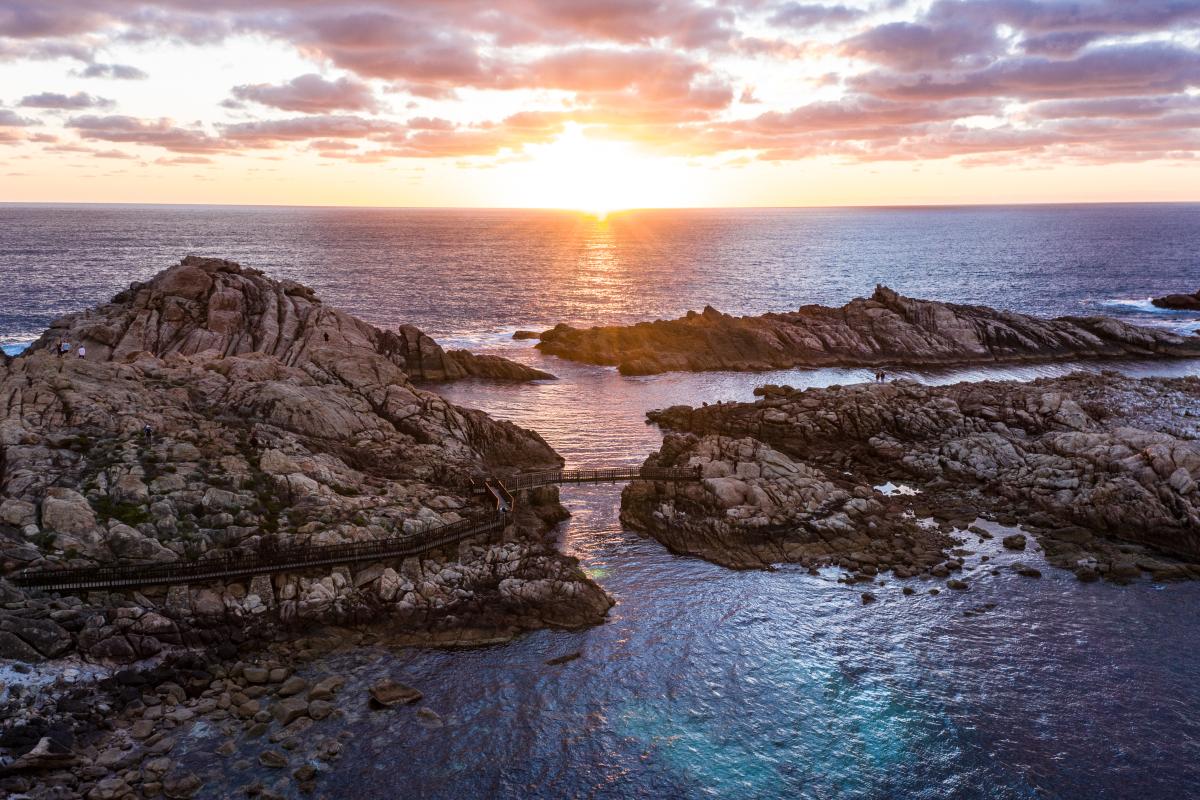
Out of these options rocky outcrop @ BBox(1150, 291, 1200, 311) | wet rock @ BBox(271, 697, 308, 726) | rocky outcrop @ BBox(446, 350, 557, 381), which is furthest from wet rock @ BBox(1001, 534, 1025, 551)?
rocky outcrop @ BBox(1150, 291, 1200, 311)

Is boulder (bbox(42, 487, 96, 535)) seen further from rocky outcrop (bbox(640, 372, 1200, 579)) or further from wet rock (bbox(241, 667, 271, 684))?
rocky outcrop (bbox(640, 372, 1200, 579))

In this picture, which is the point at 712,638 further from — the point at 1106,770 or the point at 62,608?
the point at 62,608

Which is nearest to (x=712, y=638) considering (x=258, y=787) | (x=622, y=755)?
(x=622, y=755)

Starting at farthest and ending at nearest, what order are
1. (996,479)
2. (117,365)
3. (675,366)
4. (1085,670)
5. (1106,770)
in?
(675,366)
(996,479)
(117,365)
(1085,670)
(1106,770)

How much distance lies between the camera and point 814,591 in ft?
143

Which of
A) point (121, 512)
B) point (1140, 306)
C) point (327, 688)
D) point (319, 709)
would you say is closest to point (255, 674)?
point (327, 688)

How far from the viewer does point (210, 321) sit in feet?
261

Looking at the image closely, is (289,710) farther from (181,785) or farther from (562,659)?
(562,659)

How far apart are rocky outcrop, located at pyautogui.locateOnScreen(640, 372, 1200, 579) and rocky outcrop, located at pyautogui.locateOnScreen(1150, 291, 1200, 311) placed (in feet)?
228

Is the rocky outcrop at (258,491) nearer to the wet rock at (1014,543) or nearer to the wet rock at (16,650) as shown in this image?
the wet rock at (16,650)

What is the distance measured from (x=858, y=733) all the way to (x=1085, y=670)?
12073mm

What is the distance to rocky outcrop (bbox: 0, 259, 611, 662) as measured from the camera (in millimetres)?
37031

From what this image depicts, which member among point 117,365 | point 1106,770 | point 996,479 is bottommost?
point 1106,770

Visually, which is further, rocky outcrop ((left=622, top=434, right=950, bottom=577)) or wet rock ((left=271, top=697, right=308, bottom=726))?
rocky outcrop ((left=622, top=434, right=950, bottom=577))
